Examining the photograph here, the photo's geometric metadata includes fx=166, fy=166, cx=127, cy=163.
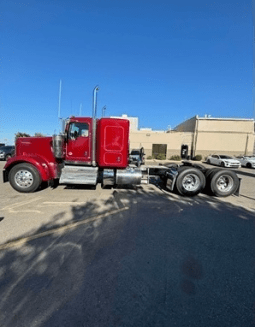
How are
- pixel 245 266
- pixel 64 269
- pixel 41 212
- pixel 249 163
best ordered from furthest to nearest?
pixel 249 163, pixel 41 212, pixel 245 266, pixel 64 269

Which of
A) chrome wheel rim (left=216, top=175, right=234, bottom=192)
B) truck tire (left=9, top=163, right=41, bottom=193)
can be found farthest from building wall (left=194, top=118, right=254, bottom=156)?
truck tire (left=9, top=163, right=41, bottom=193)

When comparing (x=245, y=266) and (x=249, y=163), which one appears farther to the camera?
(x=249, y=163)

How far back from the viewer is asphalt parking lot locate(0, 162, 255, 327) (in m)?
1.75

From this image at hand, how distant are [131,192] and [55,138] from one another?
3.44 m

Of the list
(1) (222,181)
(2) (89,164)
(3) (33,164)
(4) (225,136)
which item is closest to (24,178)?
(3) (33,164)

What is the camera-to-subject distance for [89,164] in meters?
6.43

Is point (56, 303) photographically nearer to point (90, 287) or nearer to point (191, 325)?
point (90, 287)

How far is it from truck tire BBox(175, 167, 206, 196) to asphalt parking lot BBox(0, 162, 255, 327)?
136 centimetres

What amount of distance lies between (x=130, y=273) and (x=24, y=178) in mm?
5282

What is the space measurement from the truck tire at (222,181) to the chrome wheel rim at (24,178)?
658cm

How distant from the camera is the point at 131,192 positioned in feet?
21.2

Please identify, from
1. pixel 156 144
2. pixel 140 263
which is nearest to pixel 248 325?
pixel 140 263

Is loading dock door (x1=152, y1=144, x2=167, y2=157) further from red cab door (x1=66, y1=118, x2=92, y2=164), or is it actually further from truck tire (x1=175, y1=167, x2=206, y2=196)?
red cab door (x1=66, y1=118, x2=92, y2=164)

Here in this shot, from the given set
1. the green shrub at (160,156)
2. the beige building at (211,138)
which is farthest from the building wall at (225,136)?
the green shrub at (160,156)
